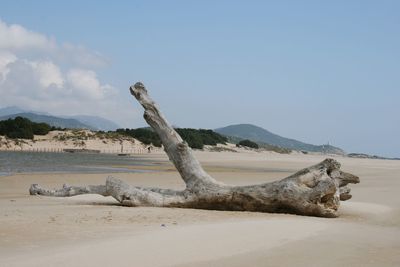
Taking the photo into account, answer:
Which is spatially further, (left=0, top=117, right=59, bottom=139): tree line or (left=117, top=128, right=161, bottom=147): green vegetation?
(left=117, top=128, right=161, bottom=147): green vegetation

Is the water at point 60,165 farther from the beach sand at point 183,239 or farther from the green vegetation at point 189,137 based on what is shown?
the green vegetation at point 189,137

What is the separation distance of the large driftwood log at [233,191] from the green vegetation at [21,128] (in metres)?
81.3

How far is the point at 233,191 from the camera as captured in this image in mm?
12062

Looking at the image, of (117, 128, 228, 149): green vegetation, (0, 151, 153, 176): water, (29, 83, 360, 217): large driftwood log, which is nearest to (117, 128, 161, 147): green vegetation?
(117, 128, 228, 149): green vegetation

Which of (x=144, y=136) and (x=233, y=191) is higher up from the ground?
(x=144, y=136)

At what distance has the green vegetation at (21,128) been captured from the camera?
9012 centimetres

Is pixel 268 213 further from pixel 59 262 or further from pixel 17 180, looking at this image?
pixel 17 180

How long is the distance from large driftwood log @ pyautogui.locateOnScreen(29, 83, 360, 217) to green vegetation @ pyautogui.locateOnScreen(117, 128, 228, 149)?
82.8 meters

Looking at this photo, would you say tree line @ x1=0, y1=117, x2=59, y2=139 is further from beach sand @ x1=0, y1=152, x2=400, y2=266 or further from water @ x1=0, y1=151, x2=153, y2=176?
beach sand @ x1=0, y1=152, x2=400, y2=266

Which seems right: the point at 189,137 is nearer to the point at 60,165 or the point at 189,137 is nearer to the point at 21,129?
the point at 21,129

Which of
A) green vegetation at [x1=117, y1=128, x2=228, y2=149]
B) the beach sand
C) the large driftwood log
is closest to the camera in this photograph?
the beach sand

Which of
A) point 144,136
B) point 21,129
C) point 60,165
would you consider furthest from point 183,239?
point 144,136

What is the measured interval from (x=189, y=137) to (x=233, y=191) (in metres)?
92.3

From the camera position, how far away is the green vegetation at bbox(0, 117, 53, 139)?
90.1 meters
